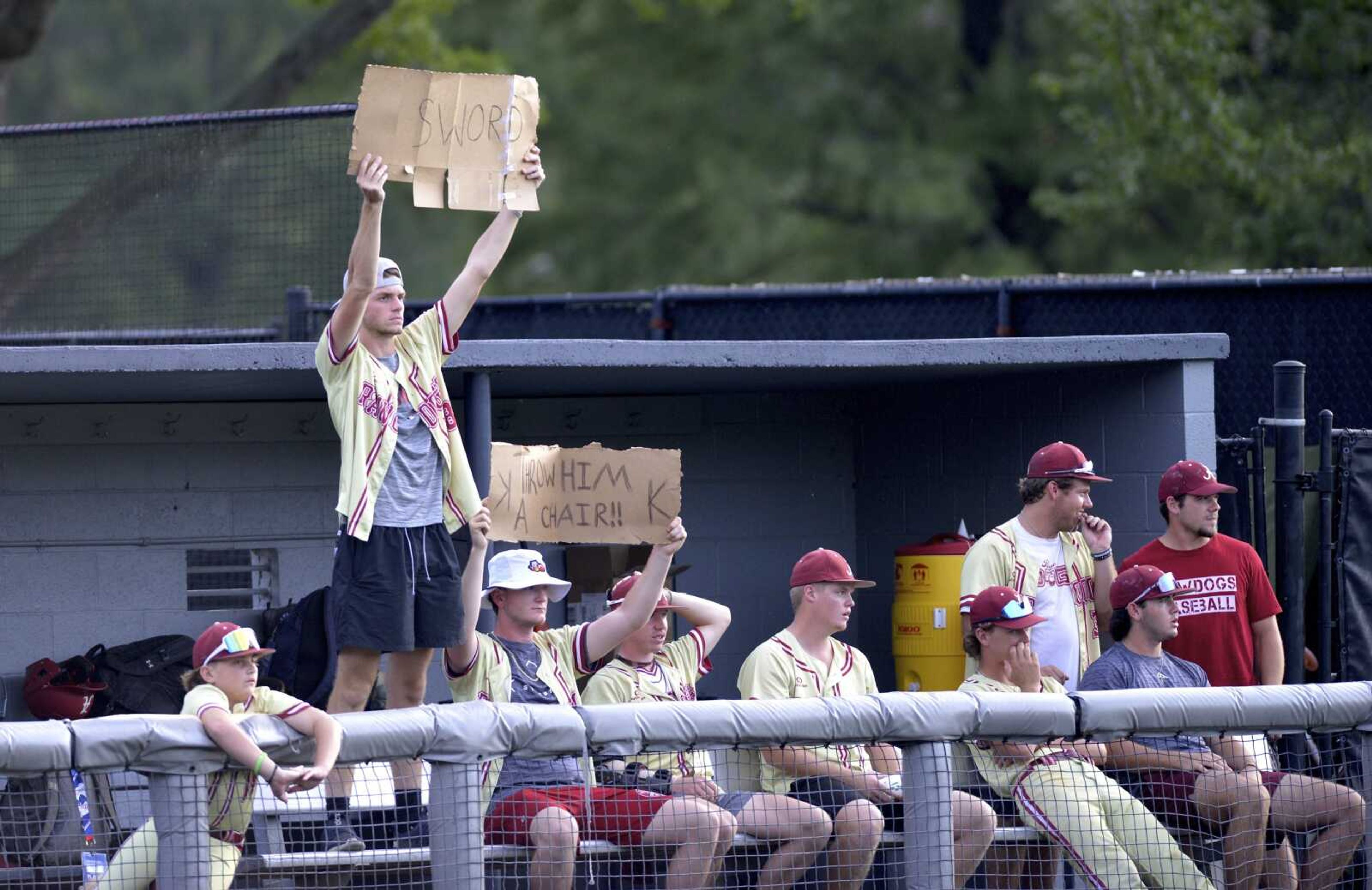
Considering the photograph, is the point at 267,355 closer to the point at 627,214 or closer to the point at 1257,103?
the point at 1257,103

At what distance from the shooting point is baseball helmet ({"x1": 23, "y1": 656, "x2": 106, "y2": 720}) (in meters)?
7.39

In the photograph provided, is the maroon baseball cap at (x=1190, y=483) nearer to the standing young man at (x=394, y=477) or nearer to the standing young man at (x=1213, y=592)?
the standing young man at (x=1213, y=592)

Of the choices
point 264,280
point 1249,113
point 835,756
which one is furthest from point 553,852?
point 1249,113

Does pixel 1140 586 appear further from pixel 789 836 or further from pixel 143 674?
pixel 143 674

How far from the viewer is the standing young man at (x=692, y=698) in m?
5.14

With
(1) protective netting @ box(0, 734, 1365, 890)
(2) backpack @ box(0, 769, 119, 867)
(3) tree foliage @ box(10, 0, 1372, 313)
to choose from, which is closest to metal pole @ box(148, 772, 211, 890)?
(1) protective netting @ box(0, 734, 1365, 890)

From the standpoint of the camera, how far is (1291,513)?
7.35 meters

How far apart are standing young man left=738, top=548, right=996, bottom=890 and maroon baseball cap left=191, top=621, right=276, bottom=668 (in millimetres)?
1451

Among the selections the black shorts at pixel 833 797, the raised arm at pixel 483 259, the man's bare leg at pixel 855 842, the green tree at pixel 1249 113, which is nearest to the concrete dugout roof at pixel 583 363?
the raised arm at pixel 483 259

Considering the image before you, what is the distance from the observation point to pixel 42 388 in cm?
719

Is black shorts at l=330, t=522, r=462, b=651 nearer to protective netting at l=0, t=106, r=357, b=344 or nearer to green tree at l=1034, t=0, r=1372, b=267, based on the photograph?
protective netting at l=0, t=106, r=357, b=344

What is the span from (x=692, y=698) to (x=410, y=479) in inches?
61.4

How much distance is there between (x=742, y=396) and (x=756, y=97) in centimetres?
1554

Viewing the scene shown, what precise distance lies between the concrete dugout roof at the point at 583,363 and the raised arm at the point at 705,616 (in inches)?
35.1
